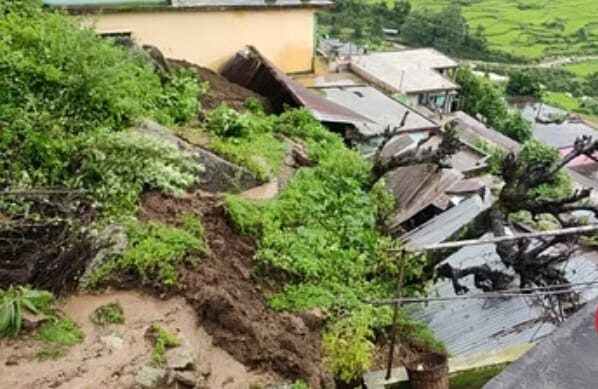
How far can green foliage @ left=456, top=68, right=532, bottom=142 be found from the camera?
34.8 m

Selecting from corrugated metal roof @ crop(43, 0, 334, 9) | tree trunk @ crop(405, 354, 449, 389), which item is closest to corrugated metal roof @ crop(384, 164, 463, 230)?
tree trunk @ crop(405, 354, 449, 389)

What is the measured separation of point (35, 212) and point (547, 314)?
5.71 m

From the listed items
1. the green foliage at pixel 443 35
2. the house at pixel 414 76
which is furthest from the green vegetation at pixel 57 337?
the green foliage at pixel 443 35

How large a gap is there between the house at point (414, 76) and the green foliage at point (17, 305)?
2733cm

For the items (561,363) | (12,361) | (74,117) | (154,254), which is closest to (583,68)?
(74,117)

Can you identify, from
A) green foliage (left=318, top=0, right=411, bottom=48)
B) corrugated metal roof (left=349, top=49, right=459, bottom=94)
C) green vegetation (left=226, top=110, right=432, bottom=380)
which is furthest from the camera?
green foliage (left=318, top=0, right=411, bottom=48)

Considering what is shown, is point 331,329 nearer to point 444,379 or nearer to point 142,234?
point 444,379

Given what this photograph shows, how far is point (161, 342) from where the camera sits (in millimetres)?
5969

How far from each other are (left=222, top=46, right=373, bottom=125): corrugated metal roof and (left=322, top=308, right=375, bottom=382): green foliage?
5736mm

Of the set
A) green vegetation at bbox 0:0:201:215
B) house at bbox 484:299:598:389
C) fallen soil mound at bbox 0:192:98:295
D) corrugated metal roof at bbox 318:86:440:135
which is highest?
house at bbox 484:299:598:389

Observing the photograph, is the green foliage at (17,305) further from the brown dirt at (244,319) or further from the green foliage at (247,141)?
the green foliage at (247,141)

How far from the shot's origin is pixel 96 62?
9469 millimetres

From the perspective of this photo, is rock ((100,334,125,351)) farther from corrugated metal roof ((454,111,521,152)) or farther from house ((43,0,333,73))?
corrugated metal roof ((454,111,521,152))

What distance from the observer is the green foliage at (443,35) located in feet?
191
